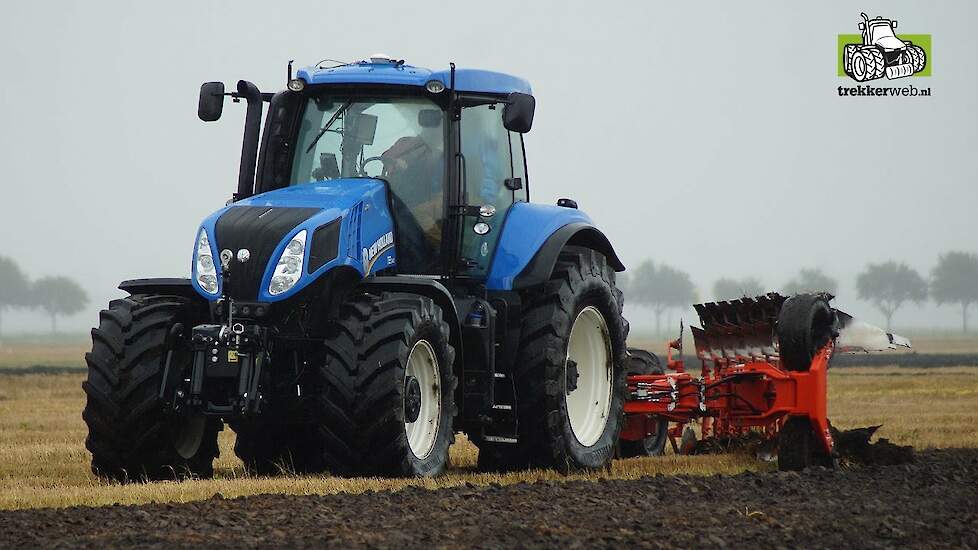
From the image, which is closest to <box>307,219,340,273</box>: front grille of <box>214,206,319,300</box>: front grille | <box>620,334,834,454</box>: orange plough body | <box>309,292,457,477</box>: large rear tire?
<box>214,206,319,300</box>: front grille

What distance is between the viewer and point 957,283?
163m

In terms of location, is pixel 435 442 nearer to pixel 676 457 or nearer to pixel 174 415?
pixel 174 415

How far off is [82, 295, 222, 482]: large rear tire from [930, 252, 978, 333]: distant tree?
158989mm

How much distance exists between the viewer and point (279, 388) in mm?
10219

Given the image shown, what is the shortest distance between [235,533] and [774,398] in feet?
20.1

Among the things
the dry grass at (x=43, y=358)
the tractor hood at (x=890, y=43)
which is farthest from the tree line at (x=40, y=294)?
the tractor hood at (x=890, y=43)

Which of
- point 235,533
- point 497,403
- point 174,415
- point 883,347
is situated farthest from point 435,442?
point 883,347

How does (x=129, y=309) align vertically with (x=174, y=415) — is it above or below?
above

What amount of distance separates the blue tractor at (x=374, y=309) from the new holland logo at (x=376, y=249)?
0.02 m

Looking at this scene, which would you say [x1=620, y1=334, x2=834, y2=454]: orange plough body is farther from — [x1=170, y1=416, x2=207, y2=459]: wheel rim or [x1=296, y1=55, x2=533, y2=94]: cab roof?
[x1=170, y1=416, x2=207, y2=459]: wheel rim

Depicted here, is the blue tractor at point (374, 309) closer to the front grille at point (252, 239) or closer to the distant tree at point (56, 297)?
the front grille at point (252, 239)

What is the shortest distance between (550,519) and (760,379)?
4667 mm

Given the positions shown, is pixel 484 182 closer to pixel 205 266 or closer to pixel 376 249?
pixel 376 249

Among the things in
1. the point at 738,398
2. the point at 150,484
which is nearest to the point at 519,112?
the point at 738,398
